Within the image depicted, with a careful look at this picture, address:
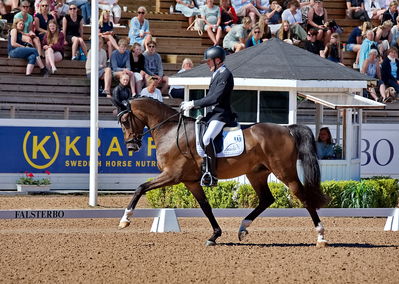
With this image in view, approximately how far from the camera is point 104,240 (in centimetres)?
1348

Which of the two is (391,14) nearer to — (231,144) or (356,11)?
(356,11)

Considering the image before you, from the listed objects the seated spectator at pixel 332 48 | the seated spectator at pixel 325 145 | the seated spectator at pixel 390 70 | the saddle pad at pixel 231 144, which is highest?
the seated spectator at pixel 332 48

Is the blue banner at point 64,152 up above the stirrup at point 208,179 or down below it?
below

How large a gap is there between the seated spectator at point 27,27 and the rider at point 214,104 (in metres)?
11.2

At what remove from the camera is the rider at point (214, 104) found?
1291 cm

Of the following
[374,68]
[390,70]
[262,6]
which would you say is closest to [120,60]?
[262,6]

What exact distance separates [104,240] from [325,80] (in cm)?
695

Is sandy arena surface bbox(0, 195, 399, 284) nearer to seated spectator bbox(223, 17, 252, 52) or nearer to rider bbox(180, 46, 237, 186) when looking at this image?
rider bbox(180, 46, 237, 186)

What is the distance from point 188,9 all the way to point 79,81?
190 inches

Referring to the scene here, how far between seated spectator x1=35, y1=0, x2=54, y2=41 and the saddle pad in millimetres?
11576

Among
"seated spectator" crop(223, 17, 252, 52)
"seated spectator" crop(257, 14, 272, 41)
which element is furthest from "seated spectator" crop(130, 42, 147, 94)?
"seated spectator" crop(257, 14, 272, 41)

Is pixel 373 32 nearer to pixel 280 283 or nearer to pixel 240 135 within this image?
pixel 240 135

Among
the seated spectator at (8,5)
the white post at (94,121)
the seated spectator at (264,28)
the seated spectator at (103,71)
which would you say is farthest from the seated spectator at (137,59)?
the white post at (94,121)

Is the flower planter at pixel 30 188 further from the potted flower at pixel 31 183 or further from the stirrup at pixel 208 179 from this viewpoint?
the stirrup at pixel 208 179
